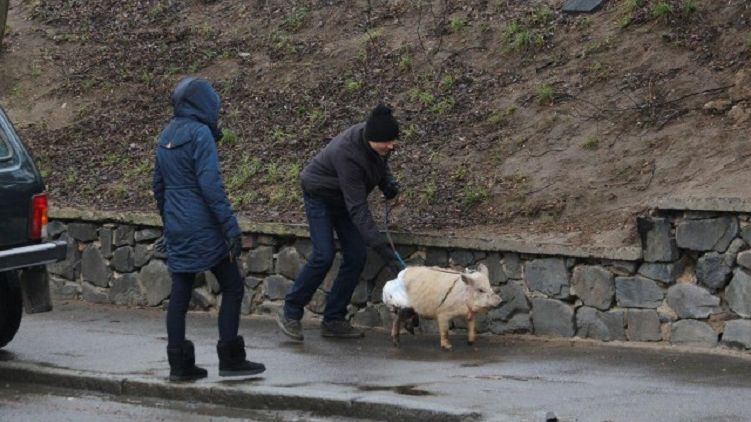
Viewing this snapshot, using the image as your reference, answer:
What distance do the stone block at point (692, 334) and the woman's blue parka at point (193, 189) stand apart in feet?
10.3

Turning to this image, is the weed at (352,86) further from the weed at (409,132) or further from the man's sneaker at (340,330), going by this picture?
the man's sneaker at (340,330)

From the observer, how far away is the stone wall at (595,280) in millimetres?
9570

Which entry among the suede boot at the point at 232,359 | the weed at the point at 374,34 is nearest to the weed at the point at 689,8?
the weed at the point at 374,34

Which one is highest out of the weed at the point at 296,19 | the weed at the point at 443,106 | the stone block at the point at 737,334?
the weed at the point at 296,19

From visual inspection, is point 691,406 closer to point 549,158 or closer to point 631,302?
point 631,302

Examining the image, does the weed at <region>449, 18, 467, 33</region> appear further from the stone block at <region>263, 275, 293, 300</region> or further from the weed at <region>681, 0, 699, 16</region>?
the stone block at <region>263, 275, 293, 300</region>

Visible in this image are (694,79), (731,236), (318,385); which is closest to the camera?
(318,385)

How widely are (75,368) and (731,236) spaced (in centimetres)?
449

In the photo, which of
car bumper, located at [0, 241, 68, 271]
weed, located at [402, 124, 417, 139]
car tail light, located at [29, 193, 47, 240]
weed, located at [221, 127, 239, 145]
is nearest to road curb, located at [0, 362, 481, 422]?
car bumper, located at [0, 241, 68, 271]

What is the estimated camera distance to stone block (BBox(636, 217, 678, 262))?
9703 mm

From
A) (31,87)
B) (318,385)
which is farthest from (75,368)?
(31,87)

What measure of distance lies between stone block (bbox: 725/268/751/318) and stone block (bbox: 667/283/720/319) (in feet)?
0.34

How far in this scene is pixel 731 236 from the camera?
31.2 feet

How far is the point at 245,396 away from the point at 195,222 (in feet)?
3.59
